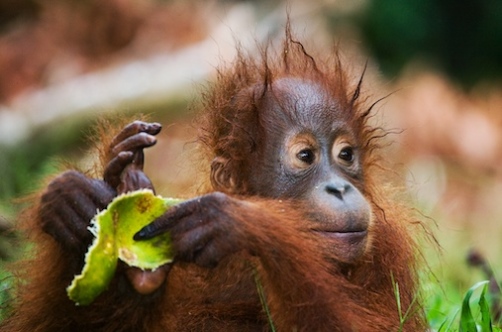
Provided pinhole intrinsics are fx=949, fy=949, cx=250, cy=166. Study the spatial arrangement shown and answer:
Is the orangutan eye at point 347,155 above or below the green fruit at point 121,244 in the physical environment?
above

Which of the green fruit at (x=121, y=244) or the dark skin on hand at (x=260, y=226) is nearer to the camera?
the green fruit at (x=121, y=244)

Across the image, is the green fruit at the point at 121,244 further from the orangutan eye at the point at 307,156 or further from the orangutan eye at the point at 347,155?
the orangutan eye at the point at 347,155

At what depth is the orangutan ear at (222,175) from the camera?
4.45m

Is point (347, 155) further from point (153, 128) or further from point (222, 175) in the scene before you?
point (153, 128)

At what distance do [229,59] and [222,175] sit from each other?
524 cm

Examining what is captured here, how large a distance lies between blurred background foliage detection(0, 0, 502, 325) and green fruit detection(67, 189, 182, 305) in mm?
3216

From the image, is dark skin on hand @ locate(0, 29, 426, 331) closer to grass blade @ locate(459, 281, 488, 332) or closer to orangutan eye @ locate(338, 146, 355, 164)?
orangutan eye @ locate(338, 146, 355, 164)

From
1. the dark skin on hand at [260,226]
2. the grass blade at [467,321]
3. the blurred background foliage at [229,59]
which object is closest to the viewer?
the dark skin on hand at [260,226]

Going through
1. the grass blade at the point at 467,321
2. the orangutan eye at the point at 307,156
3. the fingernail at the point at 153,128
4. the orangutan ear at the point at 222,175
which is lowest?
the grass blade at the point at 467,321

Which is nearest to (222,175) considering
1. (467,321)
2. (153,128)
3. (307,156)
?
(307,156)

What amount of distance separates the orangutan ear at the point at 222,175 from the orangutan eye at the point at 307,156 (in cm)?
37

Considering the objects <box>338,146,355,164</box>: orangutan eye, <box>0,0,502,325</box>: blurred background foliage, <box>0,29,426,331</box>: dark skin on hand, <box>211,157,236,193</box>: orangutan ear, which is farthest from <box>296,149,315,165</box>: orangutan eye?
<box>0,0,502,325</box>: blurred background foliage

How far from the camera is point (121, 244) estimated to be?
3.47 m

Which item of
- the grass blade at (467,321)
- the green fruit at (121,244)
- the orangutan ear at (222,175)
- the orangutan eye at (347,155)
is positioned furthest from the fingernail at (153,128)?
the grass blade at (467,321)
